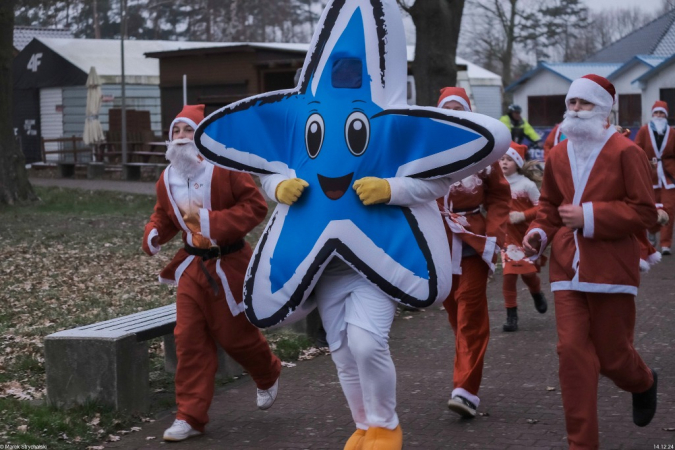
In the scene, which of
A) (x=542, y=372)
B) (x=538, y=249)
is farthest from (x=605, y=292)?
(x=542, y=372)

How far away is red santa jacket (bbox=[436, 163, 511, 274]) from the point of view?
6.30 metres

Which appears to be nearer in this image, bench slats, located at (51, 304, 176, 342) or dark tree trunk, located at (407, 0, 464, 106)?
bench slats, located at (51, 304, 176, 342)

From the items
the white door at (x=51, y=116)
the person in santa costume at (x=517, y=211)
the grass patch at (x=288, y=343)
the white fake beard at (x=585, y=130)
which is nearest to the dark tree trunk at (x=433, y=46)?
the person in santa costume at (x=517, y=211)

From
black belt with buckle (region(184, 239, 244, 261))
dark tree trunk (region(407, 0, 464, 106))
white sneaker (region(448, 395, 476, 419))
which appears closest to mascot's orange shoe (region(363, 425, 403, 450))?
white sneaker (region(448, 395, 476, 419))

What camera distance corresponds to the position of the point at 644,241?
555 cm

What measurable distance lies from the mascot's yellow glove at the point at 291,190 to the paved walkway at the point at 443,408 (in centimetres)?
146

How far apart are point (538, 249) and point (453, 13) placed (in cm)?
892

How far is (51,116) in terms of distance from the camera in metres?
37.4

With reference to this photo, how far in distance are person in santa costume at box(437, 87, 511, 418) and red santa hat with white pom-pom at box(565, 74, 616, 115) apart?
101 cm

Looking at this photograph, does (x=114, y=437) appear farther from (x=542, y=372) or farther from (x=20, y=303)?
(x=20, y=303)

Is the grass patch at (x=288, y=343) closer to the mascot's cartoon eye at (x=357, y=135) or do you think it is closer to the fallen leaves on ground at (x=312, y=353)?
the fallen leaves on ground at (x=312, y=353)

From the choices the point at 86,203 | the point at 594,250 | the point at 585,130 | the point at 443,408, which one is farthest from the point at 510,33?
the point at 594,250

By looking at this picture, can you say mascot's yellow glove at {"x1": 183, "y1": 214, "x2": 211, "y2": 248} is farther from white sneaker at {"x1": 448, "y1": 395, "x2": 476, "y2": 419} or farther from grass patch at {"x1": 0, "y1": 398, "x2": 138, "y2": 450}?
white sneaker at {"x1": 448, "y1": 395, "x2": 476, "y2": 419}

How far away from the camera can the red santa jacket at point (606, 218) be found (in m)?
4.96
